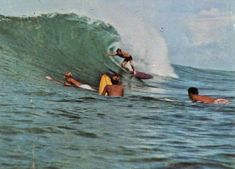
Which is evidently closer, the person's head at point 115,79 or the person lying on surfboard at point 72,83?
the person's head at point 115,79

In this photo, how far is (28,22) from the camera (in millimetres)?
23875

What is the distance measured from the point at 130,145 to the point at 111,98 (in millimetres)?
5259

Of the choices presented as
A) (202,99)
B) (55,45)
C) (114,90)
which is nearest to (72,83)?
(114,90)

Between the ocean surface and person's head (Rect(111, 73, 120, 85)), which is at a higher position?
person's head (Rect(111, 73, 120, 85))

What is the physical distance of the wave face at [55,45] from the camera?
16.6m

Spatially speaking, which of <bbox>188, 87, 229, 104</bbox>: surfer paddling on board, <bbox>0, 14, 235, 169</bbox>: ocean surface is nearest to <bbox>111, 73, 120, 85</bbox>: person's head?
<bbox>0, 14, 235, 169</bbox>: ocean surface

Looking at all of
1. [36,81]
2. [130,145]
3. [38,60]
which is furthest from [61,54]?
[130,145]

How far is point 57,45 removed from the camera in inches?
825

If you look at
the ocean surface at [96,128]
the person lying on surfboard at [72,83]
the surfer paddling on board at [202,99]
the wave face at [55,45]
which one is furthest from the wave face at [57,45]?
the surfer paddling on board at [202,99]

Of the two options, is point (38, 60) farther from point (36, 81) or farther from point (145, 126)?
point (145, 126)

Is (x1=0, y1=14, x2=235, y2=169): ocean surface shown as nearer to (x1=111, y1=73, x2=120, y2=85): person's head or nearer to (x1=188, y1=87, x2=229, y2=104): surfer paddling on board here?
(x1=188, y1=87, x2=229, y2=104): surfer paddling on board

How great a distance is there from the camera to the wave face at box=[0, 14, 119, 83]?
16.6 m

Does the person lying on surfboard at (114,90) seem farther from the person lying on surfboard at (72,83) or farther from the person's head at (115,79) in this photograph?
the person lying on surfboard at (72,83)

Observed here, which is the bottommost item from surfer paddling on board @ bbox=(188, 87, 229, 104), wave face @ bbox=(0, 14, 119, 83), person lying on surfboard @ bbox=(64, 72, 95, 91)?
surfer paddling on board @ bbox=(188, 87, 229, 104)
